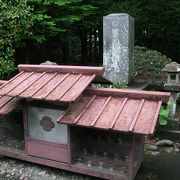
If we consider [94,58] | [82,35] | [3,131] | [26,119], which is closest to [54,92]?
[26,119]

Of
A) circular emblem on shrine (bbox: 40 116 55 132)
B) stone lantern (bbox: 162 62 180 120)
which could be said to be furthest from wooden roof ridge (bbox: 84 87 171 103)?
stone lantern (bbox: 162 62 180 120)

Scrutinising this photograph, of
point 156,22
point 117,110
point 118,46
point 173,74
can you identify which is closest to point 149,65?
point 118,46

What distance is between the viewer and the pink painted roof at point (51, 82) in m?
4.44

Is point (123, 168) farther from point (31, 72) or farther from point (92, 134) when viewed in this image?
point (31, 72)

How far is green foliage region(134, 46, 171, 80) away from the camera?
454 inches

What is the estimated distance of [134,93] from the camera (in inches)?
181

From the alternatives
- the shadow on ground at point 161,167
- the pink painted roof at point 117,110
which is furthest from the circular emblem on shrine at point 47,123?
the shadow on ground at point 161,167

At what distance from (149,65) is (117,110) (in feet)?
26.1

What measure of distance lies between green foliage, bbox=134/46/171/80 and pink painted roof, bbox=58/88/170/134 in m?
6.91

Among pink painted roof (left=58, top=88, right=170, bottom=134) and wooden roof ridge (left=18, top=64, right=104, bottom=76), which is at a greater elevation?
wooden roof ridge (left=18, top=64, right=104, bottom=76)

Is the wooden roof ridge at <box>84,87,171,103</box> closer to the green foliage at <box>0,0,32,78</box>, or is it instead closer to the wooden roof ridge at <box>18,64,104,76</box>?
the wooden roof ridge at <box>18,64,104,76</box>

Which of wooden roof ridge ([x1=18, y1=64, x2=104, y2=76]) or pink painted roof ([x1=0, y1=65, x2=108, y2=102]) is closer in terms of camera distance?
pink painted roof ([x1=0, y1=65, x2=108, y2=102])

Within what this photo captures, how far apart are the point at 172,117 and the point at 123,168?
3.59 meters

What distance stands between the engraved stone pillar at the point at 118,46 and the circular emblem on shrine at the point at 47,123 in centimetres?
539
